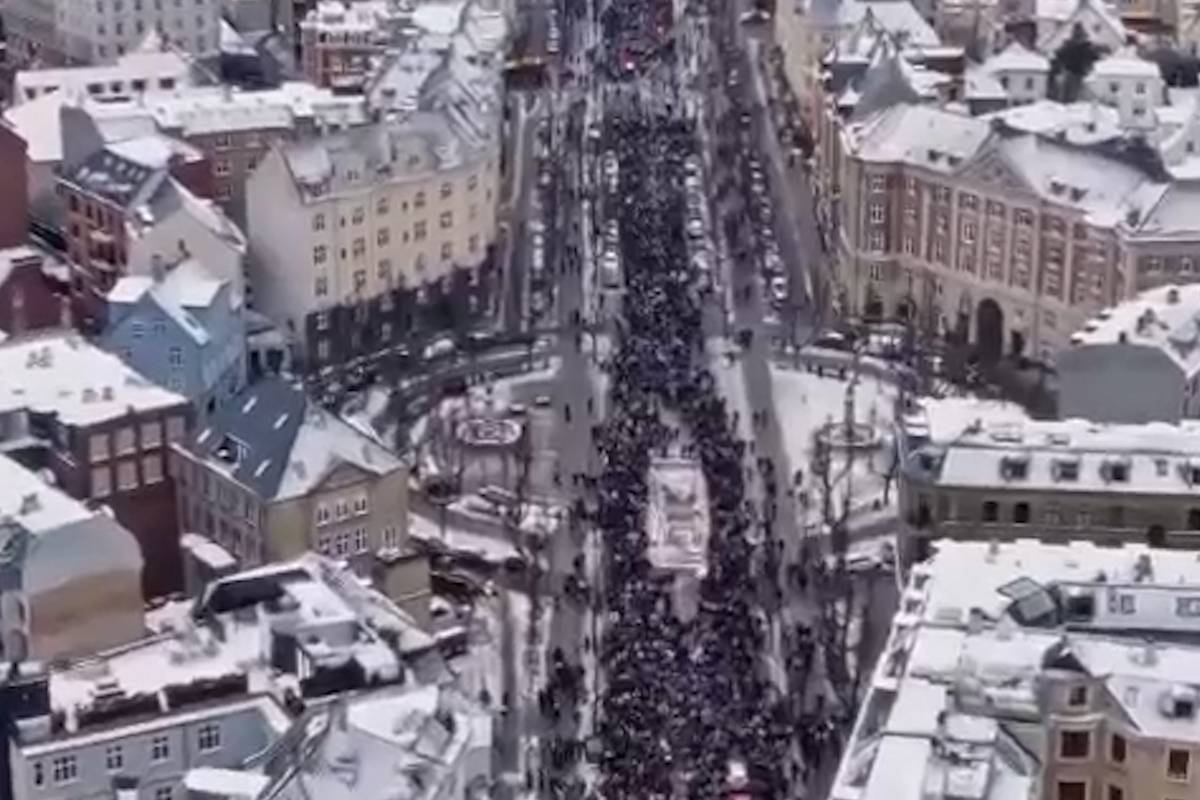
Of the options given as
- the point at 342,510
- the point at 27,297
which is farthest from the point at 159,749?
the point at 27,297

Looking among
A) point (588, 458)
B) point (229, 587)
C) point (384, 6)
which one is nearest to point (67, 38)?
point (384, 6)

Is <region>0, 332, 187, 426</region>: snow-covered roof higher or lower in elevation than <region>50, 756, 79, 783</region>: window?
higher

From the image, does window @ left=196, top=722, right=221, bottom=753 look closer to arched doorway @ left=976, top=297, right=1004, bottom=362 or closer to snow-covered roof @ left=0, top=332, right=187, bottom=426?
snow-covered roof @ left=0, top=332, right=187, bottom=426

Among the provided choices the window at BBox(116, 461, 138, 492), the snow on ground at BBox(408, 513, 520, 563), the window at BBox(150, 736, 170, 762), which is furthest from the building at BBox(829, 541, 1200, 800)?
the window at BBox(116, 461, 138, 492)

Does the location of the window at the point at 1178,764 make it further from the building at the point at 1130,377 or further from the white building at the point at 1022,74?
the white building at the point at 1022,74

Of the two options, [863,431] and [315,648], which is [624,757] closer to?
[315,648]

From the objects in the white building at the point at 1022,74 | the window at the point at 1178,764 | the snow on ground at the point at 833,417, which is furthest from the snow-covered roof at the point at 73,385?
the white building at the point at 1022,74
